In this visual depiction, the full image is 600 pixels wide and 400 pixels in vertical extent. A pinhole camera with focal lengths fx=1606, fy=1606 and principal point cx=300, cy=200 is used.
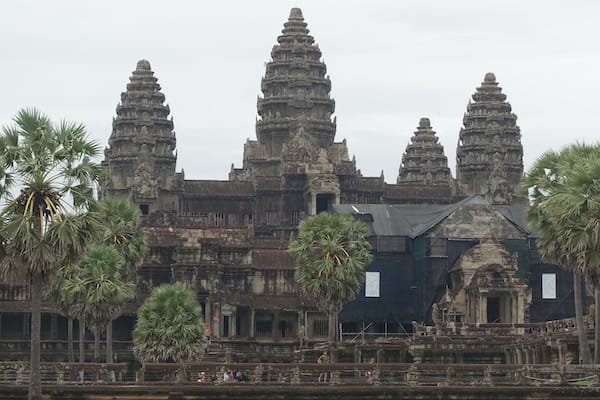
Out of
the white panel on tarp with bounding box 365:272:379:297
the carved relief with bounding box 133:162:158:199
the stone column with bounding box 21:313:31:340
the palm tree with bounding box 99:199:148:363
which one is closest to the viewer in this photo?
the palm tree with bounding box 99:199:148:363

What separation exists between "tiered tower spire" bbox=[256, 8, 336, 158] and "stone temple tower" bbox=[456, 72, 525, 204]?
623 inches

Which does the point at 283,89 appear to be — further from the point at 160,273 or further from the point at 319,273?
the point at 319,273

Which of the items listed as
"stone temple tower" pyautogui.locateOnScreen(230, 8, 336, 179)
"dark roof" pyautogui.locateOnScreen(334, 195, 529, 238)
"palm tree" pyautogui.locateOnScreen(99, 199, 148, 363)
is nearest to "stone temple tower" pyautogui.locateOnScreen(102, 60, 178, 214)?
"stone temple tower" pyautogui.locateOnScreen(230, 8, 336, 179)

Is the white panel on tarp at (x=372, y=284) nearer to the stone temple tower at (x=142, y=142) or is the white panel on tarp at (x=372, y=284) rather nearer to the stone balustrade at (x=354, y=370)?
the stone temple tower at (x=142, y=142)

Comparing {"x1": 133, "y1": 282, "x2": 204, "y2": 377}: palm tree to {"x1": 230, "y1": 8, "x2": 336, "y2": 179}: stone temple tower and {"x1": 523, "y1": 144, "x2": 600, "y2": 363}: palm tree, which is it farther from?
{"x1": 230, "y1": 8, "x2": 336, "y2": 179}: stone temple tower

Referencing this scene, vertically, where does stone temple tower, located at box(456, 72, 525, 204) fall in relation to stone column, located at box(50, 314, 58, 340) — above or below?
above

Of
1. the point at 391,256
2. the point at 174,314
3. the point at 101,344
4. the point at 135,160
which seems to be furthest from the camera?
the point at 135,160

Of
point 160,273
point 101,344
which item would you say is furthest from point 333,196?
point 101,344

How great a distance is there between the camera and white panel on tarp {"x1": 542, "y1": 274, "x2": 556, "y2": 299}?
122625 mm

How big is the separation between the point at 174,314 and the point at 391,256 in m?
41.2

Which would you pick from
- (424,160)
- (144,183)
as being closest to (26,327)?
(144,183)

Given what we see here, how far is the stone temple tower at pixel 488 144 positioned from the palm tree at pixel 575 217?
291 ft

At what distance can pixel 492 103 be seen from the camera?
172m

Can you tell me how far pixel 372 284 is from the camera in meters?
123
